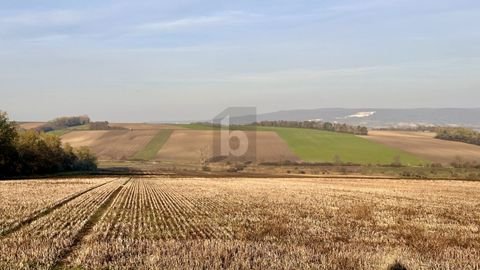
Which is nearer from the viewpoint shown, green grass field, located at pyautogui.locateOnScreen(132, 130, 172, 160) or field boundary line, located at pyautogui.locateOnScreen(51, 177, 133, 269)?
field boundary line, located at pyautogui.locateOnScreen(51, 177, 133, 269)

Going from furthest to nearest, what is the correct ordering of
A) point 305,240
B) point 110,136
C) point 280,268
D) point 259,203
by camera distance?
point 110,136 < point 259,203 < point 305,240 < point 280,268

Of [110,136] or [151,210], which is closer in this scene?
[151,210]

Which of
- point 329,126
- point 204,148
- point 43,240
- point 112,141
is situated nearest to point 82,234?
point 43,240

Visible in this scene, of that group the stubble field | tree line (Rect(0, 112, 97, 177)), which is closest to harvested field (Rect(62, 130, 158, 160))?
tree line (Rect(0, 112, 97, 177))

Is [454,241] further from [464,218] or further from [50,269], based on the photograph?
[50,269]

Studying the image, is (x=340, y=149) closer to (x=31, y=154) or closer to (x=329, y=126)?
(x=329, y=126)

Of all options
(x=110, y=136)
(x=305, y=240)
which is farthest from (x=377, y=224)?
(x=110, y=136)

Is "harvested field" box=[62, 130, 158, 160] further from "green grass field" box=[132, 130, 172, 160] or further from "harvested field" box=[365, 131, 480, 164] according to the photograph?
"harvested field" box=[365, 131, 480, 164]

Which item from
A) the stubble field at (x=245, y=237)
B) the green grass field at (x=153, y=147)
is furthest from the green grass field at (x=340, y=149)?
the stubble field at (x=245, y=237)
